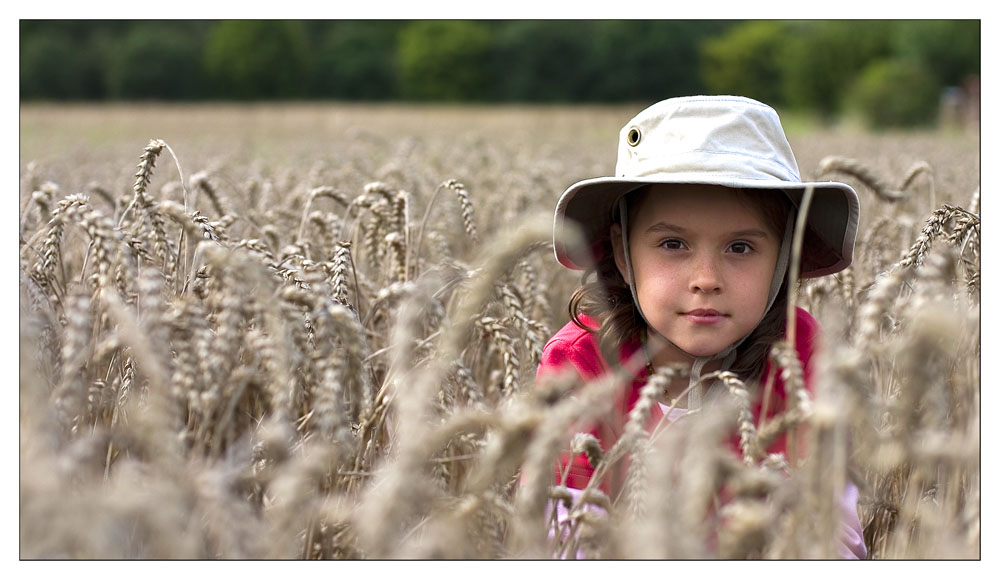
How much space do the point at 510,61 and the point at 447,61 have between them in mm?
4916

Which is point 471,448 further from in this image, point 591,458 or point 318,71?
point 318,71

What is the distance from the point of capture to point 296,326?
1.24 metres

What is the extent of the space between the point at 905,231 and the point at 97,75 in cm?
3669

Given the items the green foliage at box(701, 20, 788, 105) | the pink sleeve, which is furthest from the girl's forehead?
the green foliage at box(701, 20, 788, 105)

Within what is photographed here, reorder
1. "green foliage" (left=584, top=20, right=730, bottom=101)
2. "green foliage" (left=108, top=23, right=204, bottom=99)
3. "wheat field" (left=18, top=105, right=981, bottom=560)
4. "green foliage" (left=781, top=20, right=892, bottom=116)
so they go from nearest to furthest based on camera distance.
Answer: "wheat field" (left=18, top=105, right=981, bottom=560) < "green foliage" (left=781, top=20, right=892, bottom=116) < "green foliage" (left=108, top=23, right=204, bottom=99) < "green foliage" (left=584, top=20, right=730, bottom=101)

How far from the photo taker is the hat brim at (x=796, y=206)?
74.9 inches

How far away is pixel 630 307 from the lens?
2.03 metres

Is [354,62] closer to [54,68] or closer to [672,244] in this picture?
Result: [54,68]

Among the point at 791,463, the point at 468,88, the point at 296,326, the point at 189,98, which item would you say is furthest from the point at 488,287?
the point at 468,88

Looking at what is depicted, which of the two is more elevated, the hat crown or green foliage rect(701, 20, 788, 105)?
green foliage rect(701, 20, 788, 105)

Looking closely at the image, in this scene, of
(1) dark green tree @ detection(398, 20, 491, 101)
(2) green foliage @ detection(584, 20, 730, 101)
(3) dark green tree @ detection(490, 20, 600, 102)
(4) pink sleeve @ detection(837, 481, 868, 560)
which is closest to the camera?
A: (4) pink sleeve @ detection(837, 481, 868, 560)

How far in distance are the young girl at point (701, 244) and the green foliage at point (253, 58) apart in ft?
A: 133

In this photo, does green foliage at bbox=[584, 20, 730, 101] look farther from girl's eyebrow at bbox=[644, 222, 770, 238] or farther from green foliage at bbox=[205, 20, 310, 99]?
girl's eyebrow at bbox=[644, 222, 770, 238]

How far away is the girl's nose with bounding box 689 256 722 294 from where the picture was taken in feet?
5.63
